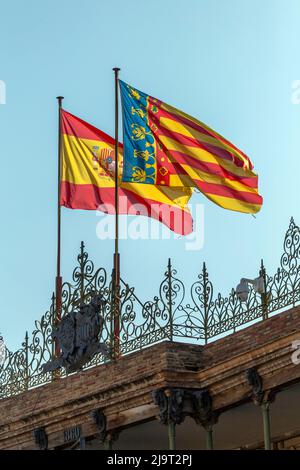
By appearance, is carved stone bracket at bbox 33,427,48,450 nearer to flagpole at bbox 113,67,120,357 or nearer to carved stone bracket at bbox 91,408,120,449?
carved stone bracket at bbox 91,408,120,449

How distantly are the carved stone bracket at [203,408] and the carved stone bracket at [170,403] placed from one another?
0.84 ft

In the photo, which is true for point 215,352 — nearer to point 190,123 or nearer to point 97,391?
point 97,391

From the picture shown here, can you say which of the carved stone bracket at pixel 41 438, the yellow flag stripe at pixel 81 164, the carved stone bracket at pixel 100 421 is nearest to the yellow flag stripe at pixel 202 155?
the yellow flag stripe at pixel 81 164

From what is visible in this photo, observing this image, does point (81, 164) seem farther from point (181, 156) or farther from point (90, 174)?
point (181, 156)

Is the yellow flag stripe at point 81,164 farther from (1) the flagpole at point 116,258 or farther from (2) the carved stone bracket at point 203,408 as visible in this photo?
(2) the carved stone bracket at point 203,408

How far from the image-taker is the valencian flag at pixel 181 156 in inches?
1051

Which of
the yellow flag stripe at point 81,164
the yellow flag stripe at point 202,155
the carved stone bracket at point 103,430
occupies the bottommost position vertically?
the carved stone bracket at point 103,430

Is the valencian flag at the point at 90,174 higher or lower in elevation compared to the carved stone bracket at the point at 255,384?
higher

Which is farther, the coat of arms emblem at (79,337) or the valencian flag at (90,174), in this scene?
the valencian flag at (90,174)

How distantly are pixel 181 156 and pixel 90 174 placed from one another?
3.79 m

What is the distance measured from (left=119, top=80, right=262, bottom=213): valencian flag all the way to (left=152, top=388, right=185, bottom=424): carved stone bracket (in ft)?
14.0

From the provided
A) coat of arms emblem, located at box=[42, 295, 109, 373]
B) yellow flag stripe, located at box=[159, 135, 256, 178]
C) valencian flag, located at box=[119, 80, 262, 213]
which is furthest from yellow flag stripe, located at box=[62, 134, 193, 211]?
coat of arms emblem, located at box=[42, 295, 109, 373]
